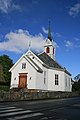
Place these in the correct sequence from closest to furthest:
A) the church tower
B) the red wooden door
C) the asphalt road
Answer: the asphalt road, the red wooden door, the church tower

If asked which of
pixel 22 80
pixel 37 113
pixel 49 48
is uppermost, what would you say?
pixel 49 48

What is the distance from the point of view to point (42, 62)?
3450cm

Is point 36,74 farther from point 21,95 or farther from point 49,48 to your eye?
point 49,48

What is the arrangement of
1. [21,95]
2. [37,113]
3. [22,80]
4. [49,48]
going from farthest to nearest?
[49,48], [22,80], [21,95], [37,113]

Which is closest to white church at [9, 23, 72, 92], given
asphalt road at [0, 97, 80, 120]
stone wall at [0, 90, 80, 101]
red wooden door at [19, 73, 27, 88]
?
red wooden door at [19, 73, 27, 88]

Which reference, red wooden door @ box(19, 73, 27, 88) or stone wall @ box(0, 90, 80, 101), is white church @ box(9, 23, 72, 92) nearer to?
red wooden door @ box(19, 73, 27, 88)

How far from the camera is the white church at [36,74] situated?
33.2 meters

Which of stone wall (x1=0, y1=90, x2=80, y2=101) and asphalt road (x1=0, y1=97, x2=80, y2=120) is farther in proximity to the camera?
stone wall (x1=0, y1=90, x2=80, y2=101)

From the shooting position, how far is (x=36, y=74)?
3294cm

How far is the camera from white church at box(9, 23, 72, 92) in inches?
1307

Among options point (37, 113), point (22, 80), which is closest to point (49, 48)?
point (22, 80)

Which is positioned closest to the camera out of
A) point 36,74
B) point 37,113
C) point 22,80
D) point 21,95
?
point 37,113

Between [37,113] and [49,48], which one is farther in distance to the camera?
[49,48]

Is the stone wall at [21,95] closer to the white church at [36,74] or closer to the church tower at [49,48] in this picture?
the white church at [36,74]
